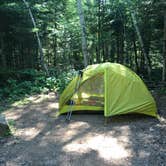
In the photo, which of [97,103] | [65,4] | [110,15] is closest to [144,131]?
[97,103]

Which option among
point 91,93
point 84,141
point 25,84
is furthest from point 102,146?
point 25,84

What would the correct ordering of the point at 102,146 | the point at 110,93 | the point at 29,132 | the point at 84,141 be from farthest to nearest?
1. the point at 110,93
2. the point at 29,132
3. the point at 84,141
4. the point at 102,146

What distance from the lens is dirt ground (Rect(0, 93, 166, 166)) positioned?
4.30 meters

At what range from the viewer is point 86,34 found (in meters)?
12.5

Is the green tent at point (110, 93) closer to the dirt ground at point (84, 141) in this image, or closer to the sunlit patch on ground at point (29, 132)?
the dirt ground at point (84, 141)

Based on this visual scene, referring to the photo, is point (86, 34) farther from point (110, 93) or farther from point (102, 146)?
point (102, 146)

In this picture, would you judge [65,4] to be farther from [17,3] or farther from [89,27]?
[17,3]

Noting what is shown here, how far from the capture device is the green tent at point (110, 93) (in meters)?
6.36

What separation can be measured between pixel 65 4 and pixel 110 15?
454 cm

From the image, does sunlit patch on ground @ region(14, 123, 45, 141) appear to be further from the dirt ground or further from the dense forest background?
the dense forest background

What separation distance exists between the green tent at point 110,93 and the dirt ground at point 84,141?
262 millimetres

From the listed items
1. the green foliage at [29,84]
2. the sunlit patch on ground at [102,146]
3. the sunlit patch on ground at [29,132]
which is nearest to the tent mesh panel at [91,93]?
the sunlit patch on ground at [29,132]

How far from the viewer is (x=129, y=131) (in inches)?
221

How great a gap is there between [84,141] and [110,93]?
1670 millimetres
